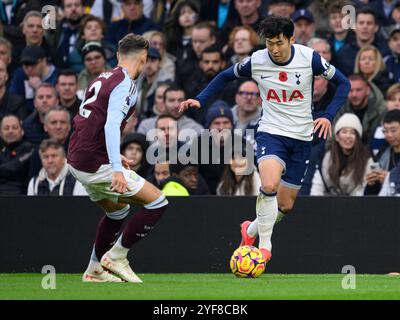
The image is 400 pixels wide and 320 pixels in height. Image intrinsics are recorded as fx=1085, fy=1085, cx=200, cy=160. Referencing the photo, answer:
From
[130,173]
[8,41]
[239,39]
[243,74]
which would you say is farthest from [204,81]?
[130,173]

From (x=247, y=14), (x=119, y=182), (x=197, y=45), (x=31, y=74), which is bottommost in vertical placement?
(x=119, y=182)

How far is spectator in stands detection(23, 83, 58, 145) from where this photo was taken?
49.9 ft

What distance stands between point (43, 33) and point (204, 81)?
9.24 feet

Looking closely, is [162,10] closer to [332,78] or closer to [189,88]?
[189,88]

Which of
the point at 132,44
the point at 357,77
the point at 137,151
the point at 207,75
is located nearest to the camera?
the point at 132,44

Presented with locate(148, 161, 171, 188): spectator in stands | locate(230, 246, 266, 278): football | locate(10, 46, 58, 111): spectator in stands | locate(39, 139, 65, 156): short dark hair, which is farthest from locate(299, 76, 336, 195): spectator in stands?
locate(10, 46, 58, 111): spectator in stands

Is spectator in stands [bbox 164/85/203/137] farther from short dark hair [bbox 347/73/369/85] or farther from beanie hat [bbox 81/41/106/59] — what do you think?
short dark hair [bbox 347/73/369/85]

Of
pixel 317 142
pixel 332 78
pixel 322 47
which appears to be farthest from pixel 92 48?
pixel 332 78

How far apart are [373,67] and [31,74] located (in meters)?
5.07

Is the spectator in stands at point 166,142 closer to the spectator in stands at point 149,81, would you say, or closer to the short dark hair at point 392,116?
the spectator in stands at point 149,81

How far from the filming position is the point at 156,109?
15422 mm

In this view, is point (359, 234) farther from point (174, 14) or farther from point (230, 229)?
point (174, 14)

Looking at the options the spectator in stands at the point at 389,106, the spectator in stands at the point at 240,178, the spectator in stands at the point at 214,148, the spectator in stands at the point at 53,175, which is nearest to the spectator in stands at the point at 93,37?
the spectator in stands at the point at 53,175

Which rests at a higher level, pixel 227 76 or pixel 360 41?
pixel 360 41
